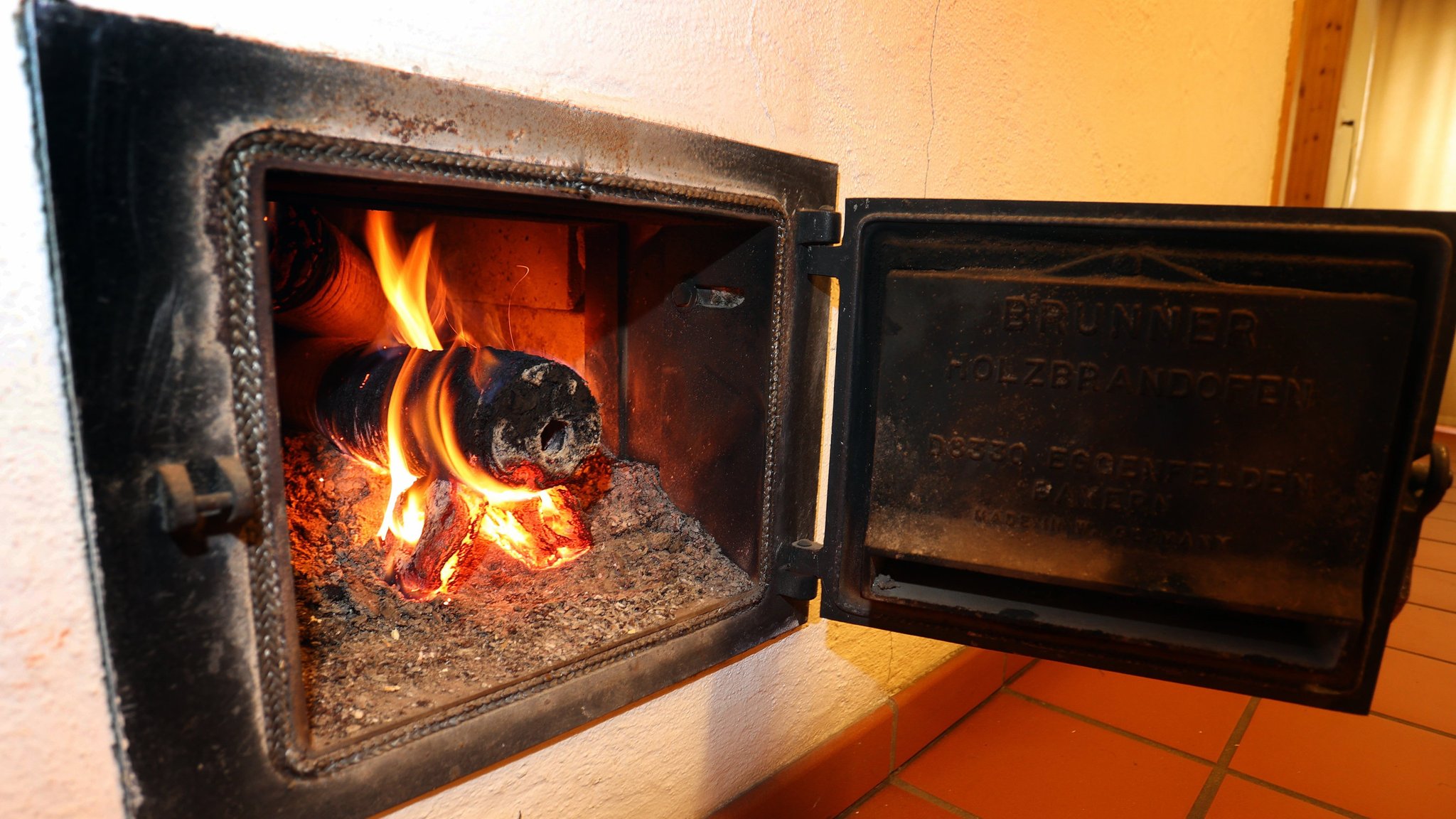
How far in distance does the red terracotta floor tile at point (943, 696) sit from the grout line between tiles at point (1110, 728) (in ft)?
0.25

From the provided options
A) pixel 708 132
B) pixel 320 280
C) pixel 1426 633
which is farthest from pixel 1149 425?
pixel 1426 633

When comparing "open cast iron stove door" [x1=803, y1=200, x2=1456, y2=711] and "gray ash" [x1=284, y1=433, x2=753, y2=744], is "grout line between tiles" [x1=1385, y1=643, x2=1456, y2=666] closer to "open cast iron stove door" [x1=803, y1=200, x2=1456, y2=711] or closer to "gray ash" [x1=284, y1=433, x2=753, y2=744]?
"open cast iron stove door" [x1=803, y1=200, x2=1456, y2=711]

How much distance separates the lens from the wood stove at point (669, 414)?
0.56m

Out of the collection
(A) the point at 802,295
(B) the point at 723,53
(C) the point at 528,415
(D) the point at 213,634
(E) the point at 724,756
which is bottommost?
(E) the point at 724,756

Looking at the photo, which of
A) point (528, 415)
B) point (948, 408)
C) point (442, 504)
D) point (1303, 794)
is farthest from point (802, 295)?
point (1303, 794)

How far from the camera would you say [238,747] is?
0.63 m

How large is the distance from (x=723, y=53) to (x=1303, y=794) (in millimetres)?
1651

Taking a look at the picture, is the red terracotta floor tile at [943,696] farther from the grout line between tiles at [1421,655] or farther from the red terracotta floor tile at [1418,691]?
the grout line between tiles at [1421,655]

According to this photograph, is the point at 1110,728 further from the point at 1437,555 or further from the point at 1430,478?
the point at 1437,555

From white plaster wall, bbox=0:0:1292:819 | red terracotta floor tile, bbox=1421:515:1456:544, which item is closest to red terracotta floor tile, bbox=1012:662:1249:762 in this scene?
white plaster wall, bbox=0:0:1292:819

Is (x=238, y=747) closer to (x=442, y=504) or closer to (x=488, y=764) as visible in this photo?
(x=488, y=764)

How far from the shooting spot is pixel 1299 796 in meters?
1.41

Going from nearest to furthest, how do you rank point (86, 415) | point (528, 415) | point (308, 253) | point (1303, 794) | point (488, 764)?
point (86, 415)
point (488, 764)
point (528, 415)
point (308, 253)
point (1303, 794)

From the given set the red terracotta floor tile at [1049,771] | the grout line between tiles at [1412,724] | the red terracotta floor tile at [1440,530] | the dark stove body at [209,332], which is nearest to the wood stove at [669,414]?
the dark stove body at [209,332]
